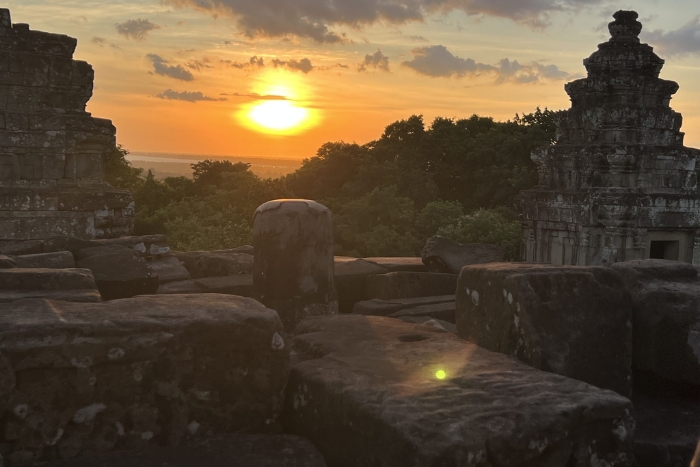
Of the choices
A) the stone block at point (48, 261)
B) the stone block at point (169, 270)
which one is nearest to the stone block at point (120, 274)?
the stone block at point (48, 261)

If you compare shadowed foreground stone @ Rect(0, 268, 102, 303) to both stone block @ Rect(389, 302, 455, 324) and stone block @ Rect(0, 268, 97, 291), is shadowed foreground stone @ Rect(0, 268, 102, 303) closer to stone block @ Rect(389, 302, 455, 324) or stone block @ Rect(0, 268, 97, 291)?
stone block @ Rect(0, 268, 97, 291)

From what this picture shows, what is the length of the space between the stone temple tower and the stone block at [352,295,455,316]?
7.74 metres

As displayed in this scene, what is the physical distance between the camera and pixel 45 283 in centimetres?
353

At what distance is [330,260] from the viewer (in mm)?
5914

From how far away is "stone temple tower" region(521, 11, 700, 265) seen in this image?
13.4 meters

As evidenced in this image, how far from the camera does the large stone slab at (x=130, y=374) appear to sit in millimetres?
2400

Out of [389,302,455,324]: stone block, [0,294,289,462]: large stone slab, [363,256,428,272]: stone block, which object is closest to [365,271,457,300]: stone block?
[363,256,428,272]: stone block

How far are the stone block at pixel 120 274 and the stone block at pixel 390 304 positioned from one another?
2.02 meters

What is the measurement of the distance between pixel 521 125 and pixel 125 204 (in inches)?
1225

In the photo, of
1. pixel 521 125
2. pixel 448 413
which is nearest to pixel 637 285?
pixel 448 413

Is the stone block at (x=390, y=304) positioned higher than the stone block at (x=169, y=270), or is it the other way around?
the stone block at (x=169, y=270)

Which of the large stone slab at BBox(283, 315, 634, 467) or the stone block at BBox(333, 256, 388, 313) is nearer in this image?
the large stone slab at BBox(283, 315, 634, 467)

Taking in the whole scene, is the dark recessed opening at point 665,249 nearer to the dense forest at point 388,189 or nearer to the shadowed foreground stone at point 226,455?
the dense forest at point 388,189

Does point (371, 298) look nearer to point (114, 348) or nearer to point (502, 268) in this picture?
point (502, 268)
